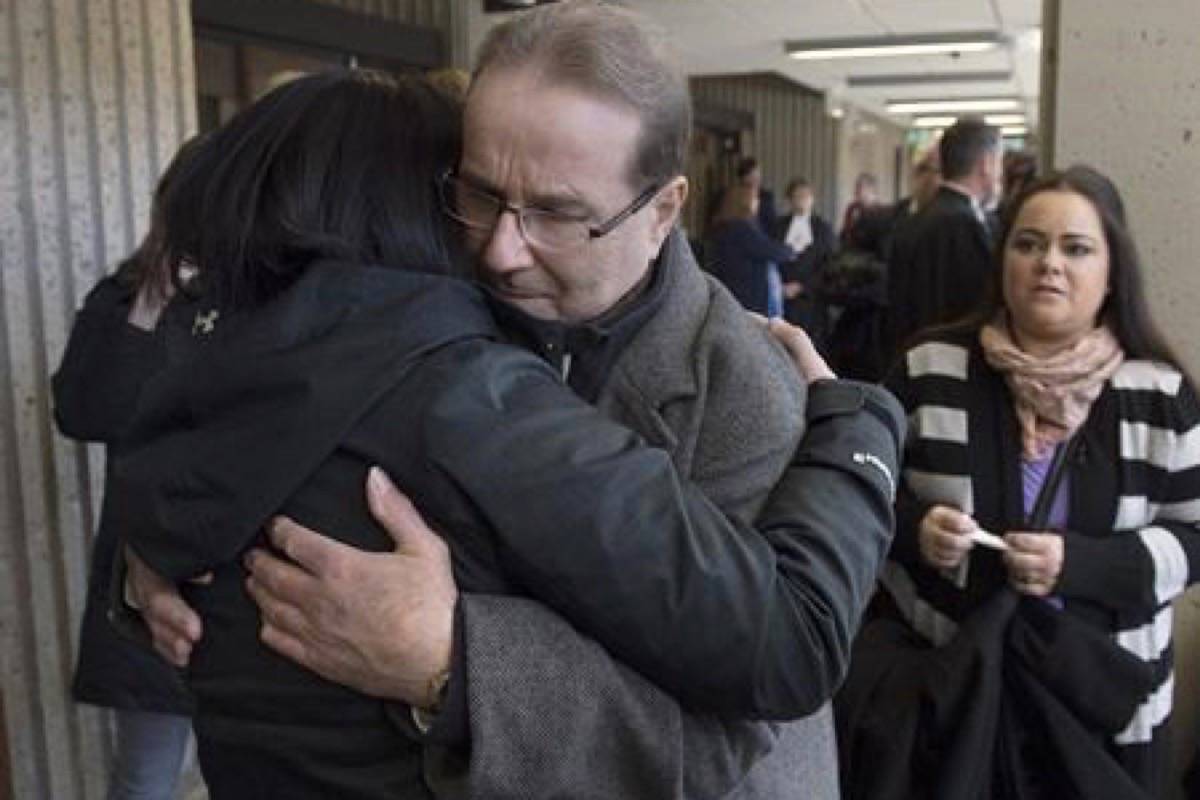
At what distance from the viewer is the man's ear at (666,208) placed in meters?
0.90

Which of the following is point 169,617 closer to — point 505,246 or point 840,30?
point 505,246

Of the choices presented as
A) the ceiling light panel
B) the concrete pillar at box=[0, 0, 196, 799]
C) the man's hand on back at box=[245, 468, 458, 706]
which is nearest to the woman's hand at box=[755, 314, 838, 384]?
the man's hand on back at box=[245, 468, 458, 706]

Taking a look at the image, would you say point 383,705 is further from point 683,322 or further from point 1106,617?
point 1106,617

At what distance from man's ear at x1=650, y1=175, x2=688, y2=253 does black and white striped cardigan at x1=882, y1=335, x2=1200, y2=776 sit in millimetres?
1080

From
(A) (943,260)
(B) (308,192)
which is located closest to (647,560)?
(B) (308,192)

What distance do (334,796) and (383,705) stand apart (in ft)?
0.26

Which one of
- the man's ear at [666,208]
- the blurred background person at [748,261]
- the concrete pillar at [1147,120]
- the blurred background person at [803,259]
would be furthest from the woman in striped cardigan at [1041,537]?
the blurred background person at [803,259]

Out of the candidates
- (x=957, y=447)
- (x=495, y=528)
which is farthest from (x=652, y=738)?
(x=957, y=447)

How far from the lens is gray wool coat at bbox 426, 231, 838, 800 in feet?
2.55

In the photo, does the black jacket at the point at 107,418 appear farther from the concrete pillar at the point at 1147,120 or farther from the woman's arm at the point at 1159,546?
the concrete pillar at the point at 1147,120

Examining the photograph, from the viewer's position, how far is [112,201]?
103 inches

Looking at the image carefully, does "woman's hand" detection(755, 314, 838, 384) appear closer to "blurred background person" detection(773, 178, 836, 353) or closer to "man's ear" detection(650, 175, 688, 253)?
"man's ear" detection(650, 175, 688, 253)

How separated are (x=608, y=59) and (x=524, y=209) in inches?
4.9

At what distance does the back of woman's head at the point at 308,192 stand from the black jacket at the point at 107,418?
120cm
